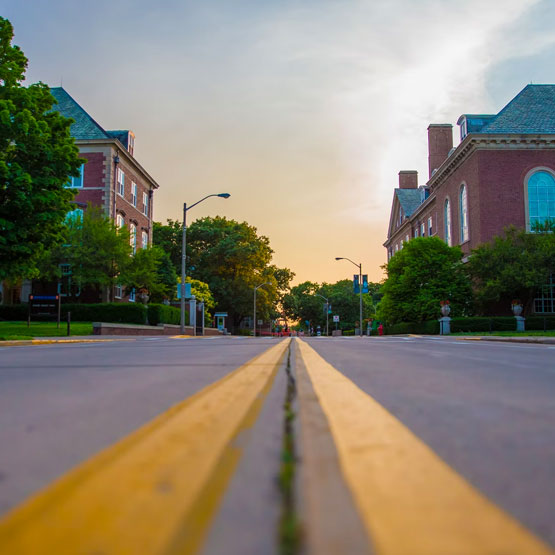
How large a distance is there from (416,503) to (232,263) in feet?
230

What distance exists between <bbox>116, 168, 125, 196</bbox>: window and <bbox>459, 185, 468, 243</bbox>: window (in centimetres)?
2734

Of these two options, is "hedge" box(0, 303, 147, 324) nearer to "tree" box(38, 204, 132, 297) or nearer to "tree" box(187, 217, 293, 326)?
"tree" box(38, 204, 132, 297)

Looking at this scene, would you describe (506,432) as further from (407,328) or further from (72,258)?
(407,328)

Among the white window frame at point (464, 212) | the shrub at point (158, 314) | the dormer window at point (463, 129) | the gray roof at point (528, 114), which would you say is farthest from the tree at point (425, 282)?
the shrub at point (158, 314)

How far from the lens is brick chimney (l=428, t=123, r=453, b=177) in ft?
196

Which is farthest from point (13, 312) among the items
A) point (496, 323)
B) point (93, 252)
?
point (496, 323)

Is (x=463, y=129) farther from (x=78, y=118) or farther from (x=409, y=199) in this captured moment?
(x=78, y=118)

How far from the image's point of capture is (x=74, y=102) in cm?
4578

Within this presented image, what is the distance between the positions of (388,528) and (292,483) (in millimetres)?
270

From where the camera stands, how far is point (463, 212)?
44281 mm

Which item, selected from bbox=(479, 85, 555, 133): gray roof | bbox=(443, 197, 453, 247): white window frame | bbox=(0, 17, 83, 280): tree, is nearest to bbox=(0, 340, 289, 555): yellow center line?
bbox=(0, 17, 83, 280): tree

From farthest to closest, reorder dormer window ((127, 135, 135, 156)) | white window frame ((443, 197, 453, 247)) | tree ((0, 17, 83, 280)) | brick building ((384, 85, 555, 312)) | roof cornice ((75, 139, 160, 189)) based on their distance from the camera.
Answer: white window frame ((443, 197, 453, 247)) → dormer window ((127, 135, 135, 156)) → roof cornice ((75, 139, 160, 189)) → brick building ((384, 85, 555, 312)) → tree ((0, 17, 83, 280))

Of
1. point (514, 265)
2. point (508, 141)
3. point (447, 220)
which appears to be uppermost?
→ point (508, 141)

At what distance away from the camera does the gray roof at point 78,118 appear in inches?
1711
